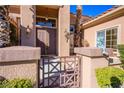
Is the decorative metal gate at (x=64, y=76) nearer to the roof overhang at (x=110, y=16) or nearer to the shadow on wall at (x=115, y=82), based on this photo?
the shadow on wall at (x=115, y=82)

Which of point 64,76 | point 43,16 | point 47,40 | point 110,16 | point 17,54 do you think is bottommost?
point 64,76

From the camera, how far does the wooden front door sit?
8.20m

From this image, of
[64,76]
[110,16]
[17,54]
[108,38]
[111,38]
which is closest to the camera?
[17,54]

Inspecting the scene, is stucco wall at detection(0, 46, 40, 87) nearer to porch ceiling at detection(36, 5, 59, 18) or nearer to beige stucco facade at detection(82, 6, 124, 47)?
beige stucco facade at detection(82, 6, 124, 47)

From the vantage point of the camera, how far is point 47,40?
8.37 metres

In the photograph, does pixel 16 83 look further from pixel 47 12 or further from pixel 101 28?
pixel 47 12

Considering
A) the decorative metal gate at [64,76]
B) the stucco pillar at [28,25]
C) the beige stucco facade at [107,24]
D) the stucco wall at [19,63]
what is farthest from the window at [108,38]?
the stucco wall at [19,63]

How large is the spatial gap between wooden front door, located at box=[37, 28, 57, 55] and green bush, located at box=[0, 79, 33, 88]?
224 inches

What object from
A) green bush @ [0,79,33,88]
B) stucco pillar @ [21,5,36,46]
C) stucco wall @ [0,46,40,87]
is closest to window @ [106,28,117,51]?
stucco pillar @ [21,5,36,46]

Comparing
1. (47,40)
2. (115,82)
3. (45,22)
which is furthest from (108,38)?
(115,82)

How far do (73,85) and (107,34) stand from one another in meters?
4.10

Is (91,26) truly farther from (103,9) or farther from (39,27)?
(39,27)

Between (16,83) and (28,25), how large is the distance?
4.86 meters

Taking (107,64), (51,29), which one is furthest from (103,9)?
(107,64)
